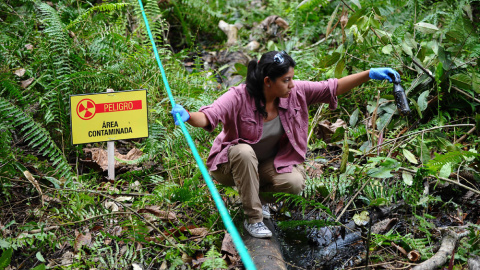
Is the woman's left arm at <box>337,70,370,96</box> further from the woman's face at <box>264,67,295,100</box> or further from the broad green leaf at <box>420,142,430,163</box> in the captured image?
the broad green leaf at <box>420,142,430,163</box>

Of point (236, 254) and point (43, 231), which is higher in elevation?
point (43, 231)

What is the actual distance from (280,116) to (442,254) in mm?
1324

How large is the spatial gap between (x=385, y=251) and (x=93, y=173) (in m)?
2.37

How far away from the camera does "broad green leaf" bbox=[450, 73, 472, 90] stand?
3.53 m

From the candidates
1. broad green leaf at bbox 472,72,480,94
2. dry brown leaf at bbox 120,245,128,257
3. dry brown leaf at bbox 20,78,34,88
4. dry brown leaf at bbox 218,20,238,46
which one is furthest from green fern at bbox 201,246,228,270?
dry brown leaf at bbox 218,20,238,46

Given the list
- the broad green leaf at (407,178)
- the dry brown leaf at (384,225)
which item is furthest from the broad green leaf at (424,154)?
the dry brown leaf at (384,225)

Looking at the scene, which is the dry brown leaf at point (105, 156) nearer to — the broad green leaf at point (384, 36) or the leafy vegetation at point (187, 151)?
the leafy vegetation at point (187, 151)

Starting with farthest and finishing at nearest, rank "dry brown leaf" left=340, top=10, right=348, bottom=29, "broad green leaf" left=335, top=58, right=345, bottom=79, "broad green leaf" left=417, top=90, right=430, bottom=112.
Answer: "dry brown leaf" left=340, top=10, right=348, bottom=29, "broad green leaf" left=335, top=58, right=345, bottom=79, "broad green leaf" left=417, top=90, right=430, bottom=112

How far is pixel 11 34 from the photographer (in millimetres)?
4602

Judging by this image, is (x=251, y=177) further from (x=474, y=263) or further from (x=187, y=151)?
(x=474, y=263)

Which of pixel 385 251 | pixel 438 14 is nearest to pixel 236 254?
pixel 385 251

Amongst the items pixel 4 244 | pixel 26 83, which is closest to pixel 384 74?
pixel 4 244

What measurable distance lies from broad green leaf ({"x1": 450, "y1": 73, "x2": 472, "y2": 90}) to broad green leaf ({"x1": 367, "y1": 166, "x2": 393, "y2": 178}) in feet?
4.06

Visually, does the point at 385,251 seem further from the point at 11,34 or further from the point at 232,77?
the point at 11,34
